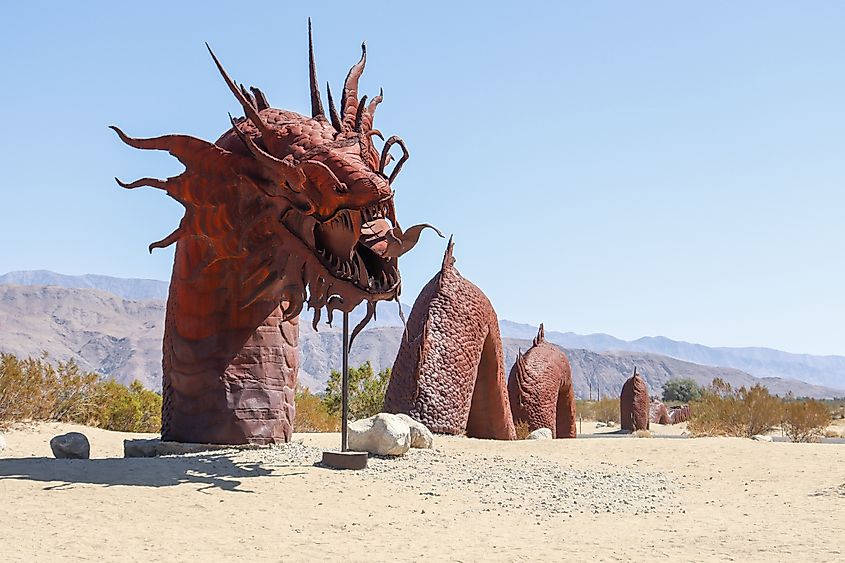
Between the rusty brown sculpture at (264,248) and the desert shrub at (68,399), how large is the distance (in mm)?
5484

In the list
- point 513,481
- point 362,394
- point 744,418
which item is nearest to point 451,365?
point 513,481

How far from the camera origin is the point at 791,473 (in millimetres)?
10102

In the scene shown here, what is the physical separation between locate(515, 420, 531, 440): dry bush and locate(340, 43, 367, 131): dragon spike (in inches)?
347

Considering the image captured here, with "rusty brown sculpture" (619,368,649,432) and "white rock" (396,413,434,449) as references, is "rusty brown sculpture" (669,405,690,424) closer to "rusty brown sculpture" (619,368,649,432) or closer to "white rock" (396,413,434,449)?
"rusty brown sculpture" (619,368,649,432)

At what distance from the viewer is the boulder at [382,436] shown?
8891mm

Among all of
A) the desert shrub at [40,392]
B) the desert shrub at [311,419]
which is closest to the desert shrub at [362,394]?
the desert shrub at [311,419]

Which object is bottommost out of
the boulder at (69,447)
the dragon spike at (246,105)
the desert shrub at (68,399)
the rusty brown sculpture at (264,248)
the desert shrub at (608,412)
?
the desert shrub at (608,412)

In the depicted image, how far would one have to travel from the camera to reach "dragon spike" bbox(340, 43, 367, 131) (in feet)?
25.3

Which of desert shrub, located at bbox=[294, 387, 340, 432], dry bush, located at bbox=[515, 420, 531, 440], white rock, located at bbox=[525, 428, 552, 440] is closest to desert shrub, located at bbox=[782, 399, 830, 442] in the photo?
white rock, located at bbox=[525, 428, 552, 440]

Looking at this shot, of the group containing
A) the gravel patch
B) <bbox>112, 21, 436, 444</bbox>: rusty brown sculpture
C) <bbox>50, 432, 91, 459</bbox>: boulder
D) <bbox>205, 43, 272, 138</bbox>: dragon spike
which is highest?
<bbox>205, 43, 272, 138</bbox>: dragon spike

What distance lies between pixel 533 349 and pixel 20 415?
958 centimetres

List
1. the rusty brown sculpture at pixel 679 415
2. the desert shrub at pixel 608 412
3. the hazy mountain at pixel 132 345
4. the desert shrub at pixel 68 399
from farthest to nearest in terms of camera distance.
A: the hazy mountain at pixel 132 345, the desert shrub at pixel 608 412, the rusty brown sculpture at pixel 679 415, the desert shrub at pixel 68 399

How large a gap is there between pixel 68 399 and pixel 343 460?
8.27 meters

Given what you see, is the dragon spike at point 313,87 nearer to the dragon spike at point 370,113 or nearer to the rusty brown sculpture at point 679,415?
the dragon spike at point 370,113
